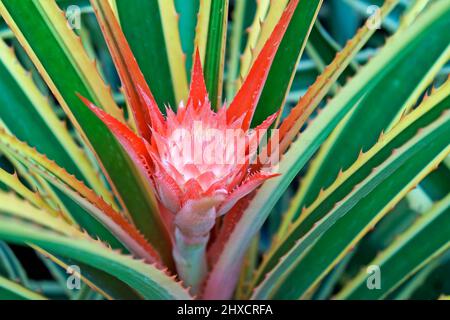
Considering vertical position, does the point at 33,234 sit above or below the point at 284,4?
below

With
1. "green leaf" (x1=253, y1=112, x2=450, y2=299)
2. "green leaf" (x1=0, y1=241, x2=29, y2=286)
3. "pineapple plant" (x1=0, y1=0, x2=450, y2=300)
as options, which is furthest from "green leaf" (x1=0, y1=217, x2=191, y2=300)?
"green leaf" (x1=0, y1=241, x2=29, y2=286)

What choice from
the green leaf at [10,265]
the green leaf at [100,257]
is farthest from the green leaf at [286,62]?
the green leaf at [10,265]

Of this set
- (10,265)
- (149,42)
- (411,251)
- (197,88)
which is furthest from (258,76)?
(10,265)

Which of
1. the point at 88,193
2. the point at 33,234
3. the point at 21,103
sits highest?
the point at 21,103

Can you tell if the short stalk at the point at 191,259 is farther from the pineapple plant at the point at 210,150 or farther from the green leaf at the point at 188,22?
the green leaf at the point at 188,22

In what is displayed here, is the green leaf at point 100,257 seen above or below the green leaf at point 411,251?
below
